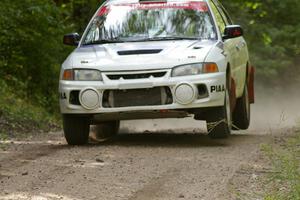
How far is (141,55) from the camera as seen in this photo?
A: 9992mm

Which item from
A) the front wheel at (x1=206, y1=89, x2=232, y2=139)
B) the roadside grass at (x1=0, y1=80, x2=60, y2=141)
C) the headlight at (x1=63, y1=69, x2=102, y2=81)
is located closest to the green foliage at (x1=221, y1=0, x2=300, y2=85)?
Result: the roadside grass at (x1=0, y1=80, x2=60, y2=141)

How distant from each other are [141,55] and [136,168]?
2.15 m

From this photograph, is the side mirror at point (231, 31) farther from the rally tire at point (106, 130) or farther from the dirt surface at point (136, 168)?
the rally tire at point (106, 130)

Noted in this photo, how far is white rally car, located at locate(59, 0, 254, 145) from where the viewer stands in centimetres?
979

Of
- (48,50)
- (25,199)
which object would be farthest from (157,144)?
(48,50)

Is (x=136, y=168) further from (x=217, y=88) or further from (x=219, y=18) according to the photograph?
(x=219, y=18)

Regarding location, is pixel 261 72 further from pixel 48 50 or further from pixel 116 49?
pixel 116 49

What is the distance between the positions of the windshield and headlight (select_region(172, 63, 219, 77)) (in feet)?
3.09

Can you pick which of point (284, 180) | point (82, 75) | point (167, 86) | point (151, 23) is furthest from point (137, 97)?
point (284, 180)

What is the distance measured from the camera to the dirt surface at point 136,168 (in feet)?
22.8

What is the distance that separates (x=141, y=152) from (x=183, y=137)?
2.17 metres

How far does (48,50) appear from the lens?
18.2 metres

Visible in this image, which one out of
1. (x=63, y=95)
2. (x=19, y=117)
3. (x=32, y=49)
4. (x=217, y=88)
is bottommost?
(x=19, y=117)

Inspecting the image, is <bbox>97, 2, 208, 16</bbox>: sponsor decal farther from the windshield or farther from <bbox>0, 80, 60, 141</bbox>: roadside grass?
<bbox>0, 80, 60, 141</bbox>: roadside grass
